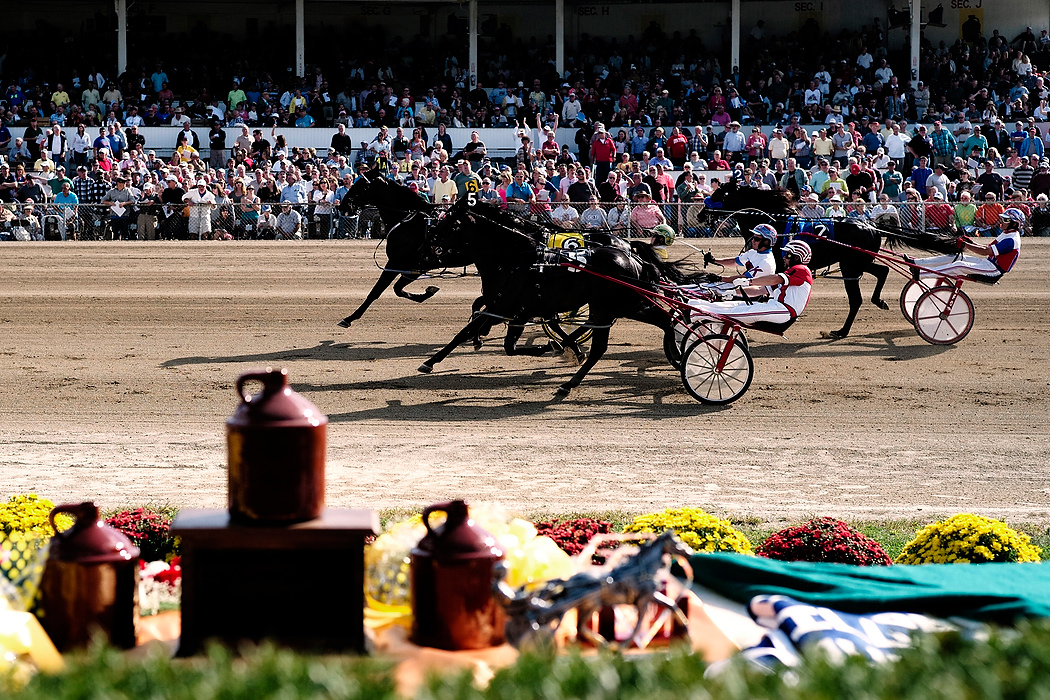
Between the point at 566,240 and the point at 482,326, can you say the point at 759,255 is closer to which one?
the point at 566,240

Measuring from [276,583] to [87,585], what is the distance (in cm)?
51

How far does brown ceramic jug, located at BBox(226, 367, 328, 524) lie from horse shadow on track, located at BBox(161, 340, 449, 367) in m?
9.96

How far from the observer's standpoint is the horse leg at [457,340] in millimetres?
12047

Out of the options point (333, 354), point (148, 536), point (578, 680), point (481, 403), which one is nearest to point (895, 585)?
point (578, 680)

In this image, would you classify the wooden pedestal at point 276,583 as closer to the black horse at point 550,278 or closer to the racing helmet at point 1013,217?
the black horse at point 550,278

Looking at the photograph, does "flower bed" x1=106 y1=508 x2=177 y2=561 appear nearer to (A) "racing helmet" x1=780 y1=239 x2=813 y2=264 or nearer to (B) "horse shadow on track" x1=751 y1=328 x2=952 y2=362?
(A) "racing helmet" x1=780 y1=239 x2=813 y2=264

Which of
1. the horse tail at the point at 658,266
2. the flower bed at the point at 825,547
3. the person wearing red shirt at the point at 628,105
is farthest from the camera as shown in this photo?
the person wearing red shirt at the point at 628,105

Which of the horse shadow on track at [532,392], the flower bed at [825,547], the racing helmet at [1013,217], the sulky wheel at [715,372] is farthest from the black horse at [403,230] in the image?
the racing helmet at [1013,217]

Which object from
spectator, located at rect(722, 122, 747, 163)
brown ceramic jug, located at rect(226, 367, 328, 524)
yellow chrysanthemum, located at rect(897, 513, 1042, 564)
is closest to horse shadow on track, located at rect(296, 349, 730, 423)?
yellow chrysanthemum, located at rect(897, 513, 1042, 564)

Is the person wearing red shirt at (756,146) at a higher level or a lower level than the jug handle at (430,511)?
higher

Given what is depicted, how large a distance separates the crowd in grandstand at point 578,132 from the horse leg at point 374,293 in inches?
185

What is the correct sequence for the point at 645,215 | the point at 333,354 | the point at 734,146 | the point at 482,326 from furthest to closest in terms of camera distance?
the point at 734,146, the point at 645,215, the point at 333,354, the point at 482,326

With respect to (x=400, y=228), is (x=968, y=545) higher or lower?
lower

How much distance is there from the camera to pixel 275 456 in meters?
3.30
